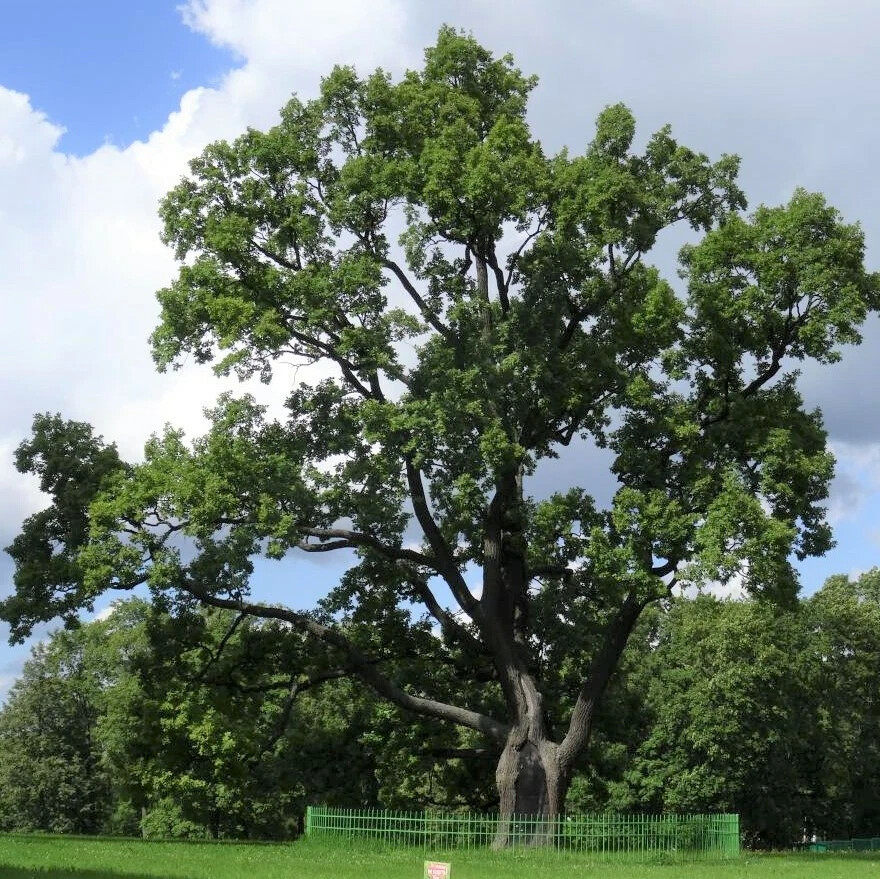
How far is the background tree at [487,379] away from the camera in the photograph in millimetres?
25000

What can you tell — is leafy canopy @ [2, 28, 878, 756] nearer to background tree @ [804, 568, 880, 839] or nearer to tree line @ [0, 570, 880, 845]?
tree line @ [0, 570, 880, 845]

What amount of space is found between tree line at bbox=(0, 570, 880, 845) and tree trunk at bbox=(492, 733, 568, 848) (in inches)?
144

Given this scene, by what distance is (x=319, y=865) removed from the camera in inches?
803

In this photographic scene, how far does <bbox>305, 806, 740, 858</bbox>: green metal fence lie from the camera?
24.9 meters

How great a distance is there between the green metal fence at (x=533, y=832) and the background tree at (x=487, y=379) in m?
0.89

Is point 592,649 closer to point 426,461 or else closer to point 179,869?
point 426,461

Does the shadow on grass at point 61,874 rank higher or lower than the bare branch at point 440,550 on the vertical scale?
lower

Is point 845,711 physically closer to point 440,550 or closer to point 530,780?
point 530,780

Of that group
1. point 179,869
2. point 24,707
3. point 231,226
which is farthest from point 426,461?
point 24,707

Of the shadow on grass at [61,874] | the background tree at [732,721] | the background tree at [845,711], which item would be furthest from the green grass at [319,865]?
the background tree at [845,711]

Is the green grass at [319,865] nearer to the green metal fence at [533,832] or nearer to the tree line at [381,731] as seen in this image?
the green metal fence at [533,832]

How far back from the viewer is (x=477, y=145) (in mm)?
26531

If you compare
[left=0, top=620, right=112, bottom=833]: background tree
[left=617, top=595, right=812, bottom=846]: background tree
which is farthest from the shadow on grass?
[left=0, top=620, right=112, bottom=833]: background tree

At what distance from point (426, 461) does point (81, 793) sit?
40803mm
